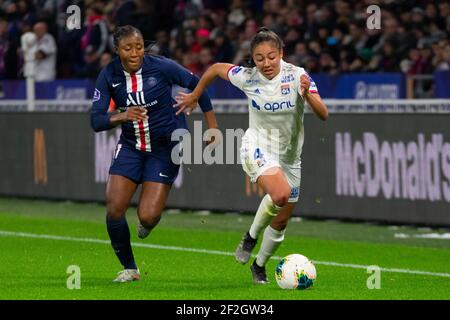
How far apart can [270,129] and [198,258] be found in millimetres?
2985

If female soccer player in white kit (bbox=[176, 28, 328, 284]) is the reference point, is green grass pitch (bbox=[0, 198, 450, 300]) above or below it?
below

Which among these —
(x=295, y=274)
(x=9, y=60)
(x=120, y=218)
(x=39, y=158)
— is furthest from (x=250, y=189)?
(x=295, y=274)

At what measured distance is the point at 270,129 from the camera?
1097 centimetres

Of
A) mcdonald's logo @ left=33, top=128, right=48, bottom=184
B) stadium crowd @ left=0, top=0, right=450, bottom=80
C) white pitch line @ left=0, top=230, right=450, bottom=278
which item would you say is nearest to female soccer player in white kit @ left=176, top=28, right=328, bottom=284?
white pitch line @ left=0, top=230, right=450, bottom=278

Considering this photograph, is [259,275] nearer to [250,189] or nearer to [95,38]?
[250,189]

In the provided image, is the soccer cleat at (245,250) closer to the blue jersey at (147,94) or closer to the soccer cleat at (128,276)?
the soccer cleat at (128,276)

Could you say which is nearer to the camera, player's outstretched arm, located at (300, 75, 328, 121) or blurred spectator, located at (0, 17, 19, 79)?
player's outstretched arm, located at (300, 75, 328, 121)

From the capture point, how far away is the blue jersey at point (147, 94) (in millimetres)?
11266

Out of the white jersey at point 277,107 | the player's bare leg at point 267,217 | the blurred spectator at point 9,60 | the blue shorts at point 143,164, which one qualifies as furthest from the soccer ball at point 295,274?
the blurred spectator at point 9,60

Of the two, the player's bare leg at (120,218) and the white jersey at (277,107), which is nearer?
the white jersey at (277,107)

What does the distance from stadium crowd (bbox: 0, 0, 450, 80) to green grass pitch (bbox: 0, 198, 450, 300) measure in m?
2.61

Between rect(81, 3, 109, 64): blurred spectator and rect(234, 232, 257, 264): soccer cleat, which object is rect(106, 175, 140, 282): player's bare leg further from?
rect(81, 3, 109, 64): blurred spectator

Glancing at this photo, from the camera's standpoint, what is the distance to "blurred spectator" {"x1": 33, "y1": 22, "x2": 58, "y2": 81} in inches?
892
